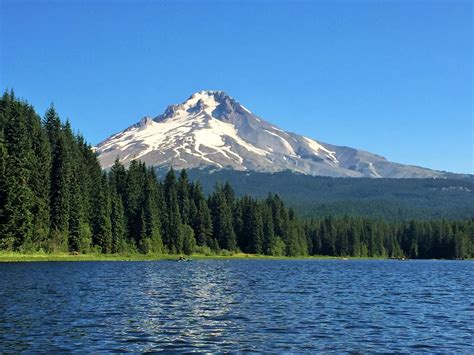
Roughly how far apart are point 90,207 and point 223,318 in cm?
9445

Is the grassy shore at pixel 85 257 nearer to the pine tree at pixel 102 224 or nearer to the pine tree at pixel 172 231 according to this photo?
the pine tree at pixel 102 224

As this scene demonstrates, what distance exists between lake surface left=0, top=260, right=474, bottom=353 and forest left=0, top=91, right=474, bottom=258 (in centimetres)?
3852

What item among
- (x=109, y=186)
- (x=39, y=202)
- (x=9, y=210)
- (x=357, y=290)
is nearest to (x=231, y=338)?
(x=357, y=290)

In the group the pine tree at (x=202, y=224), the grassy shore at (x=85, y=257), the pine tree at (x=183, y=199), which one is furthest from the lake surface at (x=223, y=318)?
the pine tree at (x=202, y=224)

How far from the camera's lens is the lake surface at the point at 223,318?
104 feet

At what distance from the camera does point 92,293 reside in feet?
177

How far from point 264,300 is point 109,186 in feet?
314

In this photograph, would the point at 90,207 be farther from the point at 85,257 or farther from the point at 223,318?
the point at 223,318

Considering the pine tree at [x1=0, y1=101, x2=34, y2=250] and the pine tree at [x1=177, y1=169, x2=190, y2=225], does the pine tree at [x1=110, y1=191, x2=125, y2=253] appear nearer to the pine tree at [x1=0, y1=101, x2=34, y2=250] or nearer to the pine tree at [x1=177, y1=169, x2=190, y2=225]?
the pine tree at [x1=0, y1=101, x2=34, y2=250]

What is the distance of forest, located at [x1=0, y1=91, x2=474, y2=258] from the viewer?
101 meters

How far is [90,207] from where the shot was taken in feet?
427

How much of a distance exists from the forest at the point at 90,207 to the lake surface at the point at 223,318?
38.5 m

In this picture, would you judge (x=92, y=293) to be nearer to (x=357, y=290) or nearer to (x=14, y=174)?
(x=357, y=290)

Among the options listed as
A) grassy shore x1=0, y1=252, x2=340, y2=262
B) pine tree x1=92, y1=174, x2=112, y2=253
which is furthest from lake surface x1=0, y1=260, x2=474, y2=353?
pine tree x1=92, y1=174, x2=112, y2=253
